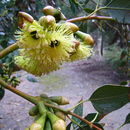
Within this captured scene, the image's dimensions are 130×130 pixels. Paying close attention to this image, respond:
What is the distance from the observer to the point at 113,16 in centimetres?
55

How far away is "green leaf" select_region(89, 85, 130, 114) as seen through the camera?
44 cm

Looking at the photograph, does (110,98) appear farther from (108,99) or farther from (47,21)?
(47,21)

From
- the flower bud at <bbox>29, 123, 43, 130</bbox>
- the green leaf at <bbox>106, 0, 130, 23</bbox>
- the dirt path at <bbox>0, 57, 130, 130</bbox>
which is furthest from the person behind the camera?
the dirt path at <bbox>0, 57, 130, 130</bbox>

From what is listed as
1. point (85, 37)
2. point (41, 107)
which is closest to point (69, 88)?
point (85, 37)

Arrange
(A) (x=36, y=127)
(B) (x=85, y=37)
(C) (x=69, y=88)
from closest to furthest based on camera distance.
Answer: (A) (x=36, y=127) < (B) (x=85, y=37) < (C) (x=69, y=88)

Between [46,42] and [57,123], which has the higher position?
[46,42]

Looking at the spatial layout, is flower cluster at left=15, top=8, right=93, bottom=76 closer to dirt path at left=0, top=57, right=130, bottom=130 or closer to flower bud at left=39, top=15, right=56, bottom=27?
flower bud at left=39, top=15, right=56, bottom=27

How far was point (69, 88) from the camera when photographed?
3.62 m

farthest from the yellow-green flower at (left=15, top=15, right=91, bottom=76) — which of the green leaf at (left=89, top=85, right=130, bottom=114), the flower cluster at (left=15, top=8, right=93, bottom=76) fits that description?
the green leaf at (left=89, top=85, right=130, bottom=114)

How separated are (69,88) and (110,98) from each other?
10.4ft

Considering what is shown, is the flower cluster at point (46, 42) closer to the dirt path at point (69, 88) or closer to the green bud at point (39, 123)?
the green bud at point (39, 123)

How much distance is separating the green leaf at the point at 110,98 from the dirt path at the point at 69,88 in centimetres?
78

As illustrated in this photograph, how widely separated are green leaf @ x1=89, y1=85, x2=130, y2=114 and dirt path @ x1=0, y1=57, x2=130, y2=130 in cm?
78

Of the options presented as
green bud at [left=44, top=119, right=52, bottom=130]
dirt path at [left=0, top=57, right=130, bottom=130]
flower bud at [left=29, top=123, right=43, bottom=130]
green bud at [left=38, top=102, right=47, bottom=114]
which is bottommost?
dirt path at [left=0, top=57, right=130, bottom=130]
